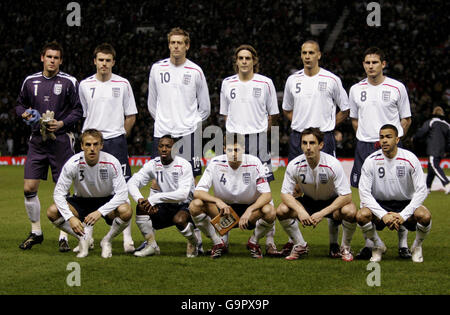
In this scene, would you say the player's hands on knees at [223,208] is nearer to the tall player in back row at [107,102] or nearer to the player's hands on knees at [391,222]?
the tall player in back row at [107,102]

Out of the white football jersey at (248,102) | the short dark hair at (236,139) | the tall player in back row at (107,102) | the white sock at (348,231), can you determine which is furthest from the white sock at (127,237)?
the white sock at (348,231)

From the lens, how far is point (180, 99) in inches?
292

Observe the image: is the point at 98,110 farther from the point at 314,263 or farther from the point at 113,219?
the point at 314,263

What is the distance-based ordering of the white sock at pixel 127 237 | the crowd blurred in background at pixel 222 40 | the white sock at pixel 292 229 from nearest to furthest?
the white sock at pixel 292 229, the white sock at pixel 127 237, the crowd blurred in background at pixel 222 40

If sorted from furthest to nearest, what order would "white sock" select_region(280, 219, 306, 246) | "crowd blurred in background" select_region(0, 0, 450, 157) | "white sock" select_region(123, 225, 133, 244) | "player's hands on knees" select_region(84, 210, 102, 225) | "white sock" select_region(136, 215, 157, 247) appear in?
1. "crowd blurred in background" select_region(0, 0, 450, 157)
2. "white sock" select_region(123, 225, 133, 244)
3. "white sock" select_region(136, 215, 157, 247)
4. "white sock" select_region(280, 219, 306, 246)
5. "player's hands on knees" select_region(84, 210, 102, 225)

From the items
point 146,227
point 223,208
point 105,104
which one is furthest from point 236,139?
point 105,104

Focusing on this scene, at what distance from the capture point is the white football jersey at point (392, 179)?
662cm

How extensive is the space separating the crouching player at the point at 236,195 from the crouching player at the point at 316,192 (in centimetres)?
22

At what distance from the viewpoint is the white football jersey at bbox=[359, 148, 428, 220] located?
261 inches

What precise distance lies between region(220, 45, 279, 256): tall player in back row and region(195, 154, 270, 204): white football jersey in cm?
48

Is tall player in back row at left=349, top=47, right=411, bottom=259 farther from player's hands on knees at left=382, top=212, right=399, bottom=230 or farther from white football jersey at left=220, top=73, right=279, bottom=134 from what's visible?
player's hands on knees at left=382, top=212, right=399, bottom=230

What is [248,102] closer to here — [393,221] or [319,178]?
[319,178]

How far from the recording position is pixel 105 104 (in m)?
7.40

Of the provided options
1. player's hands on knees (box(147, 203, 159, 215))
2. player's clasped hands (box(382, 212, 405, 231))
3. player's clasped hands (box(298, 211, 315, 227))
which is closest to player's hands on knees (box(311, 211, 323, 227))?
player's clasped hands (box(298, 211, 315, 227))
